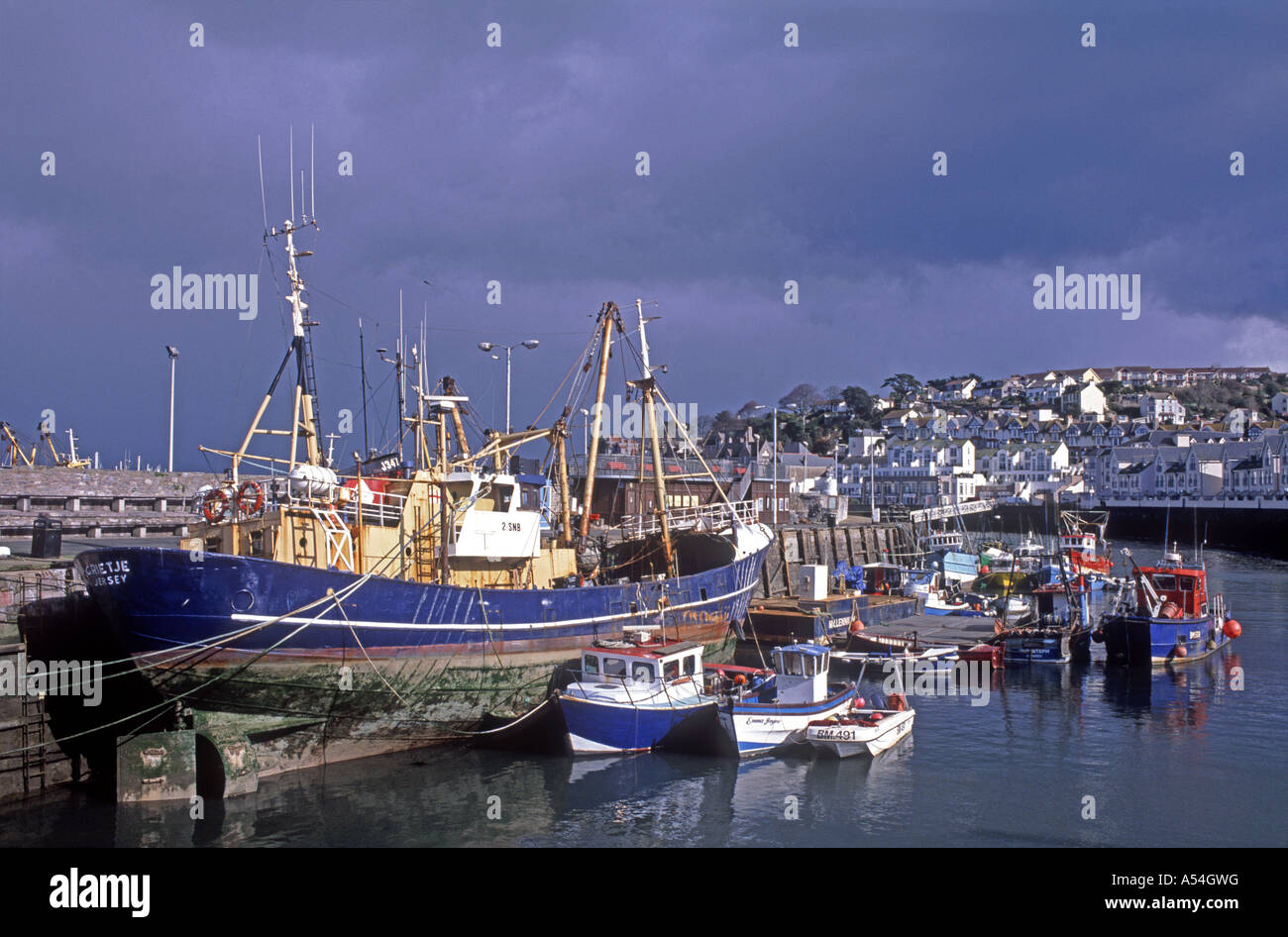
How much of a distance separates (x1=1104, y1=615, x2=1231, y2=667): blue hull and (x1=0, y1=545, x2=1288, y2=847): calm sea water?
673 centimetres

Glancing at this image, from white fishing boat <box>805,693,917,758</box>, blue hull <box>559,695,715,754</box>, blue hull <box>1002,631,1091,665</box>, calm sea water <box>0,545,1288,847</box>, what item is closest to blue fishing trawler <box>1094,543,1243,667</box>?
blue hull <box>1002,631,1091,665</box>

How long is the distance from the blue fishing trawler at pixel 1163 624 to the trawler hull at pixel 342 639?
20.7m

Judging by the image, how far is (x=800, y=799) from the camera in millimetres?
21125

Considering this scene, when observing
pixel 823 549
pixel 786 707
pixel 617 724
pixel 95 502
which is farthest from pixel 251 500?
pixel 823 549

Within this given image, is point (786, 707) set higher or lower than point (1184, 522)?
higher

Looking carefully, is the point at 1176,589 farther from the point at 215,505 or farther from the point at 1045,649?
the point at 215,505

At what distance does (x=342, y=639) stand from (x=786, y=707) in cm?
1125

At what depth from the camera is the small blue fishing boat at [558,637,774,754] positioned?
2383 cm

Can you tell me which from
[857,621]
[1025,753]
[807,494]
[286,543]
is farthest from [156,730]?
[807,494]

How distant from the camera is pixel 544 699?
26078mm

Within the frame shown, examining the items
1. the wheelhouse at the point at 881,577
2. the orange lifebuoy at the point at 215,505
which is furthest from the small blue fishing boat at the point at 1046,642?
the orange lifebuoy at the point at 215,505

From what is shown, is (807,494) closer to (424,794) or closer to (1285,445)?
(1285,445)

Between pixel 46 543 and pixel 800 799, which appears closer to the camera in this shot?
pixel 800 799

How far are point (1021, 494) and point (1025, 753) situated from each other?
4507 inches
